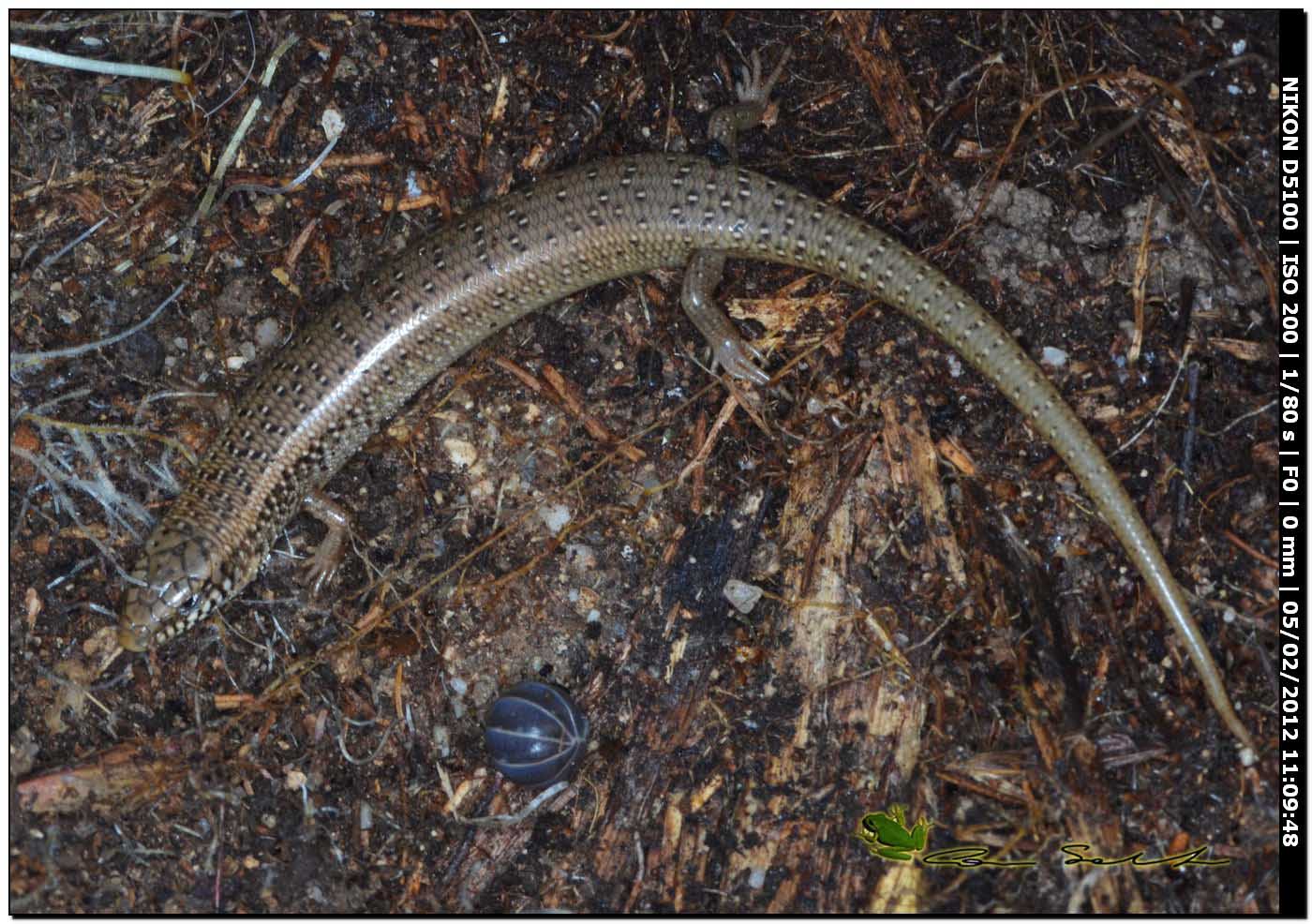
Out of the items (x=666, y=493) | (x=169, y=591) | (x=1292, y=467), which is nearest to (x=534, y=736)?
(x=666, y=493)

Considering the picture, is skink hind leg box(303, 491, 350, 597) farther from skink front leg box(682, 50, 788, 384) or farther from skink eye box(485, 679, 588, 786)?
skink front leg box(682, 50, 788, 384)

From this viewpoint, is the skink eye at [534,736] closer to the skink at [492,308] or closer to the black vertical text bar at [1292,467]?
the skink at [492,308]

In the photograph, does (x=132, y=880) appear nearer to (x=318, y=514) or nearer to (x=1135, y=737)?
(x=318, y=514)

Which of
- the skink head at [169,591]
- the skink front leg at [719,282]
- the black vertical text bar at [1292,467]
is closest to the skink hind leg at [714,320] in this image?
the skink front leg at [719,282]

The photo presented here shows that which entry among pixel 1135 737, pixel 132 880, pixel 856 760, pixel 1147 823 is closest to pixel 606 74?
pixel 856 760

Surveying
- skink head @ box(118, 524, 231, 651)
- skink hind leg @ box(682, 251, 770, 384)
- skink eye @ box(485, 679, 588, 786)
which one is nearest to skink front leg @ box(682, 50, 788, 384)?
skink hind leg @ box(682, 251, 770, 384)
